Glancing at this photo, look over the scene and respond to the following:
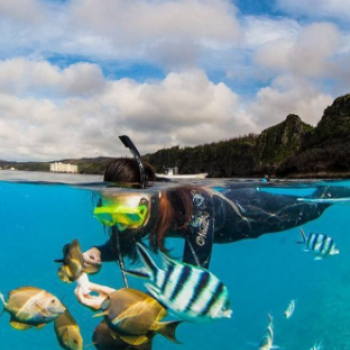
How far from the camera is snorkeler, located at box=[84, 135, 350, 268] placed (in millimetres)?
4891

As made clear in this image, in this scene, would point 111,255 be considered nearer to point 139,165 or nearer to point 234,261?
point 139,165

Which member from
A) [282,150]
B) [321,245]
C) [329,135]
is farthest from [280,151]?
[321,245]

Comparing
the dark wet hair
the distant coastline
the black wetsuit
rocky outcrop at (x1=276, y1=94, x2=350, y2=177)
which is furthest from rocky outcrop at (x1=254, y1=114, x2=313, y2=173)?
the dark wet hair

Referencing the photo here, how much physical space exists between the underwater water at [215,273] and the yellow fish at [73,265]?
0.41 metres

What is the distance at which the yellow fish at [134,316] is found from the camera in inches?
165

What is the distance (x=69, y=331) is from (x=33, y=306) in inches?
21.9

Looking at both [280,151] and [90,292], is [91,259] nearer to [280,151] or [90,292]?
[90,292]

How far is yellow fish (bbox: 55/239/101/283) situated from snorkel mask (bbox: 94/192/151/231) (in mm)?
601

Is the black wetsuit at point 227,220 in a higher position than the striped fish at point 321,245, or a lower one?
higher

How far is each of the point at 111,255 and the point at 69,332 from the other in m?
1.01

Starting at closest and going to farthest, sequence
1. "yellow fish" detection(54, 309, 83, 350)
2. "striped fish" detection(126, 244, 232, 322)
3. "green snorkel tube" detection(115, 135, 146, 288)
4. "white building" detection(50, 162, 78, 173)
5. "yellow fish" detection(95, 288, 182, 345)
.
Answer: "striped fish" detection(126, 244, 232, 322), "yellow fish" detection(95, 288, 182, 345), "yellow fish" detection(54, 309, 83, 350), "green snorkel tube" detection(115, 135, 146, 288), "white building" detection(50, 162, 78, 173)

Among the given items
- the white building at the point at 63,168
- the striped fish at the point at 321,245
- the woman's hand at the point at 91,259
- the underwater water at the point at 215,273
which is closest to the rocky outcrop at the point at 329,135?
the underwater water at the point at 215,273

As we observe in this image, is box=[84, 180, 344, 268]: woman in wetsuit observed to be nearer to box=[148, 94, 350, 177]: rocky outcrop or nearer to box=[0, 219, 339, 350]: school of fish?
box=[0, 219, 339, 350]: school of fish

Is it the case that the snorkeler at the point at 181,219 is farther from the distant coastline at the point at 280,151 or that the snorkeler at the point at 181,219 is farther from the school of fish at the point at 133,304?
the distant coastline at the point at 280,151
